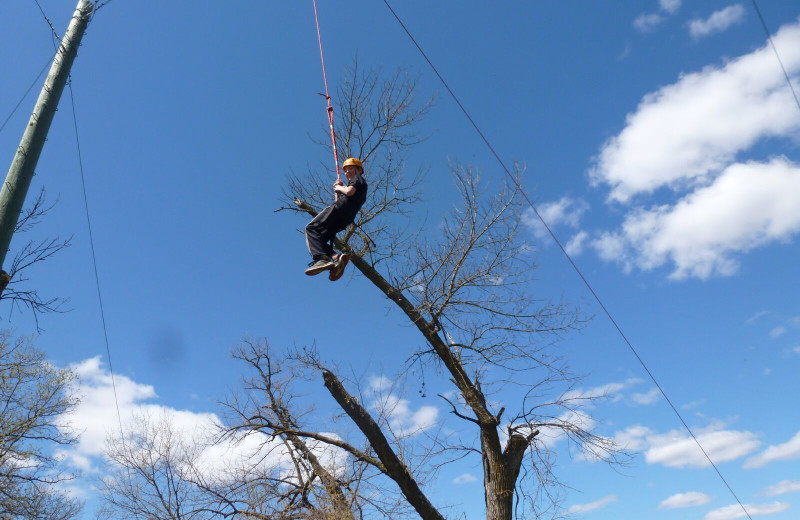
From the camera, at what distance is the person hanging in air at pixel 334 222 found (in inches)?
238

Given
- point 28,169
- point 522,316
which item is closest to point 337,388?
point 522,316

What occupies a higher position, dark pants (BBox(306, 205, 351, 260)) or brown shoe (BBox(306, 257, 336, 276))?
dark pants (BBox(306, 205, 351, 260))

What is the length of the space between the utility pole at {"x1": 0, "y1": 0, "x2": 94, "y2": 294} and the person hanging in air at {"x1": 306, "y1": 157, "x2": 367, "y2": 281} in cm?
260

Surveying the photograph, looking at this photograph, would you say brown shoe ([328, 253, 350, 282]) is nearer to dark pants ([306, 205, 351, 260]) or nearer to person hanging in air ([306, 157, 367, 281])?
person hanging in air ([306, 157, 367, 281])

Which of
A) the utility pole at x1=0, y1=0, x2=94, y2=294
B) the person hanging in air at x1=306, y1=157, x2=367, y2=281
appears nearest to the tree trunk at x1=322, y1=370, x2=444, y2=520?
the person hanging in air at x1=306, y1=157, x2=367, y2=281

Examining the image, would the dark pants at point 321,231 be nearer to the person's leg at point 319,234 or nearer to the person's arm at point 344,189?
the person's leg at point 319,234

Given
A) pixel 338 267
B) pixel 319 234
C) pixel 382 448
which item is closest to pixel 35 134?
pixel 319 234

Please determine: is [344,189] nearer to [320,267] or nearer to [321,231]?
[321,231]

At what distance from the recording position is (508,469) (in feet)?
23.8

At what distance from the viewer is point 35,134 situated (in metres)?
4.50

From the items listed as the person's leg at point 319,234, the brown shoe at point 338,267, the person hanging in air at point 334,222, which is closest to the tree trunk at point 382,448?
the brown shoe at point 338,267

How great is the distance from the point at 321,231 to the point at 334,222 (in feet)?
0.58

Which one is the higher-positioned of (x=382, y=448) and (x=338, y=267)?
(x=338, y=267)

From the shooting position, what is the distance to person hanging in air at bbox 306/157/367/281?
19.8 ft
